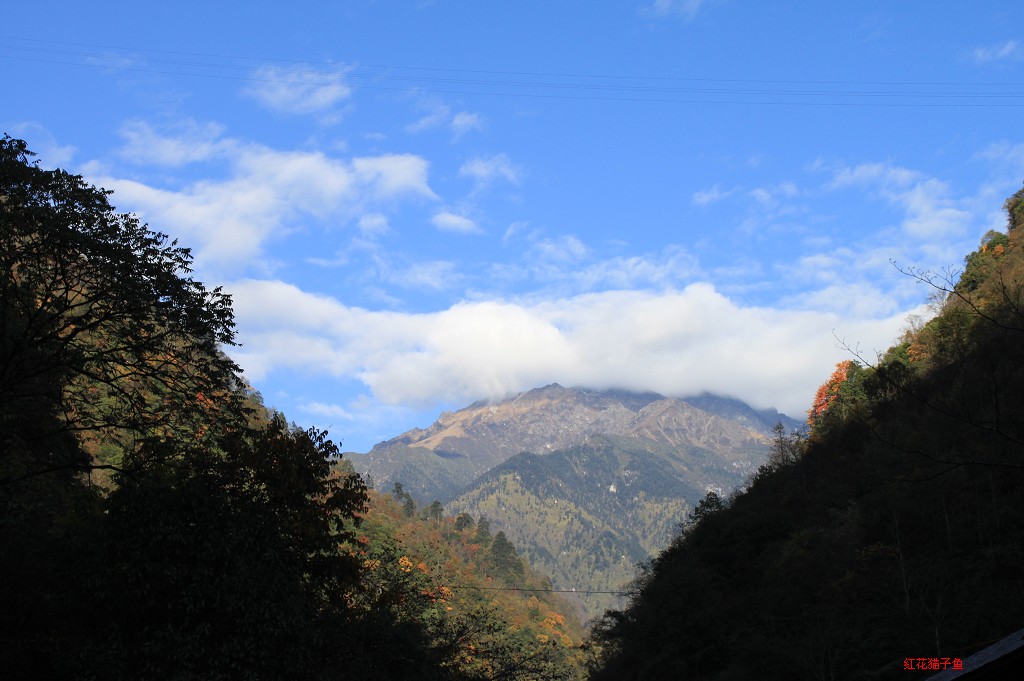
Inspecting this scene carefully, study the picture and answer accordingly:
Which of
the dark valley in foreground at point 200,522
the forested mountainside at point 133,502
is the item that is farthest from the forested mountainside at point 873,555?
the forested mountainside at point 133,502

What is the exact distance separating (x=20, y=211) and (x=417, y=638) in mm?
13850

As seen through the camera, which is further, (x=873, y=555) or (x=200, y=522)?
(x=873, y=555)

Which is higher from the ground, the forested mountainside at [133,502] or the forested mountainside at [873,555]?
the forested mountainside at [133,502]

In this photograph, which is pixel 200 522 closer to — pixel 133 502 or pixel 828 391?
pixel 133 502

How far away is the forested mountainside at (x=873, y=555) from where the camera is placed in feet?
82.7

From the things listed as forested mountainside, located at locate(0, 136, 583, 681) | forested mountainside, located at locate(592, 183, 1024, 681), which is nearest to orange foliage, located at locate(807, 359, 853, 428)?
forested mountainside, located at locate(592, 183, 1024, 681)

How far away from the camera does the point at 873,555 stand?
3216cm

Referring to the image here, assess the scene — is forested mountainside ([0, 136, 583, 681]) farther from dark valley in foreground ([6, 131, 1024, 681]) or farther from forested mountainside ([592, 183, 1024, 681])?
forested mountainside ([592, 183, 1024, 681])

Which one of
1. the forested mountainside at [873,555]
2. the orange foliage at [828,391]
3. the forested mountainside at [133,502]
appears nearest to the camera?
the forested mountainside at [133,502]

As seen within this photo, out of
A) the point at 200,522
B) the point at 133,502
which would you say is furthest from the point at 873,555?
the point at 133,502

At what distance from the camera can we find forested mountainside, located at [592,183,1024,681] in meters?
25.2

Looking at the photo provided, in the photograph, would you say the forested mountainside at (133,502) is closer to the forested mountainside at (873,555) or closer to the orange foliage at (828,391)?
the forested mountainside at (873,555)

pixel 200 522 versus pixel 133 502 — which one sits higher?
pixel 133 502

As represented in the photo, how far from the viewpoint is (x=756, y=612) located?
115 ft
